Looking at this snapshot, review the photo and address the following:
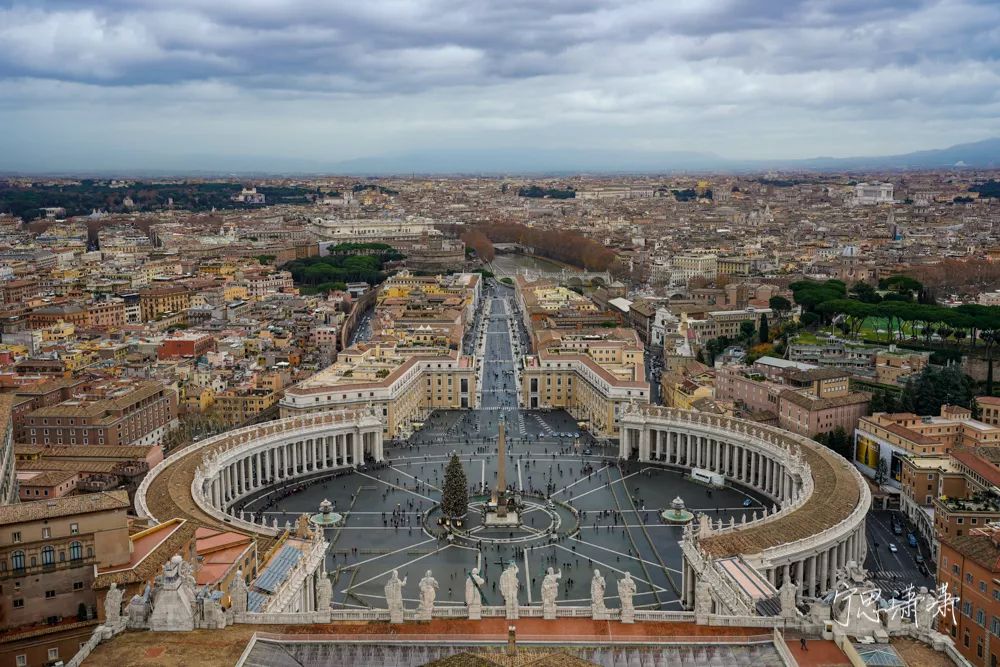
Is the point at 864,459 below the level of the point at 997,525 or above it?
below

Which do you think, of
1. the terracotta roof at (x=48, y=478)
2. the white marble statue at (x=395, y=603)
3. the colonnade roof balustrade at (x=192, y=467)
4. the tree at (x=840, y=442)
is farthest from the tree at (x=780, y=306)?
the white marble statue at (x=395, y=603)

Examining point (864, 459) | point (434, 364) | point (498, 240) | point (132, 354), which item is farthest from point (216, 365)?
point (498, 240)

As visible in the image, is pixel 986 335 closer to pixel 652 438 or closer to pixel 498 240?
pixel 652 438

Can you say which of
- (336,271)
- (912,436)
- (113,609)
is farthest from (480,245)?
(113,609)

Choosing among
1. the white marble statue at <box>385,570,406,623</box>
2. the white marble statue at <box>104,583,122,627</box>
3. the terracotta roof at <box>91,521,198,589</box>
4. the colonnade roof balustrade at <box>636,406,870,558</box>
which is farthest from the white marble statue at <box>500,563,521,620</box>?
the colonnade roof balustrade at <box>636,406,870,558</box>

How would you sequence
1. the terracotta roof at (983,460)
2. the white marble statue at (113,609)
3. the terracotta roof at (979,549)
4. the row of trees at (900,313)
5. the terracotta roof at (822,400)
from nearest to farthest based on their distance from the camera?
the white marble statue at (113,609) → the terracotta roof at (979,549) → the terracotta roof at (983,460) → the terracotta roof at (822,400) → the row of trees at (900,313)

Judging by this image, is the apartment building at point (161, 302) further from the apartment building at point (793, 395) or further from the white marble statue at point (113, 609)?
the white marble statue at point (113, 609)

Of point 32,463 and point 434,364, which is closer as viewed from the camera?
point 32,463
